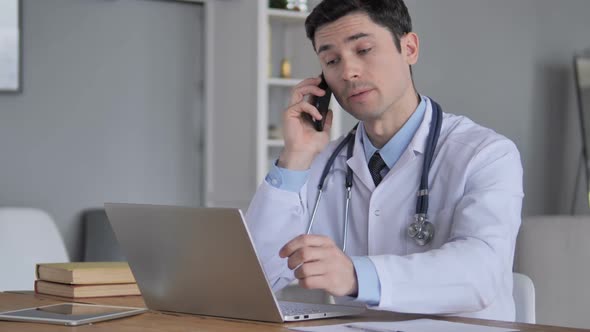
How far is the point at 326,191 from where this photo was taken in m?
2.24

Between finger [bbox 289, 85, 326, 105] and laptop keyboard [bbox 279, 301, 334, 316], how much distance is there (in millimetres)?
613

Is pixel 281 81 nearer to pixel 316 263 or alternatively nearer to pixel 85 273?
pixel 85 273

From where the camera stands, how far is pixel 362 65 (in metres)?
2.10

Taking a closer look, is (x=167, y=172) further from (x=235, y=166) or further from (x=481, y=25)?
(x=481, y=25)

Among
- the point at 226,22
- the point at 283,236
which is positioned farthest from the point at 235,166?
the point at 283,236

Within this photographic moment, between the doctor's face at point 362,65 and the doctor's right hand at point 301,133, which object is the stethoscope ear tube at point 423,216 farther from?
the doctor's right hand at point 301,133

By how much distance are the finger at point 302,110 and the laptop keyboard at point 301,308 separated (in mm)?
554

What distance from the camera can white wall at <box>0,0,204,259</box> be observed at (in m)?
4.25

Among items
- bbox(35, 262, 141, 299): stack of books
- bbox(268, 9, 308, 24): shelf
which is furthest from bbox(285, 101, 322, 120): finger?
bbox(268, 9, 308, 24): shelf

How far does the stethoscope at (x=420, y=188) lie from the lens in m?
1.94

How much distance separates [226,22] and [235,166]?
0.68 metres

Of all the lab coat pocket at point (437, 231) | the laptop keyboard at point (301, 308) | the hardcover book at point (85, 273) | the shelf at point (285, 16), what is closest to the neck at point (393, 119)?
the lab coat pocket at point (437, 231)

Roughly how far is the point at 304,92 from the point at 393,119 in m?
0.23

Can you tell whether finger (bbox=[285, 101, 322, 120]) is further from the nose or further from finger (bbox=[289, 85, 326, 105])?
the nose
